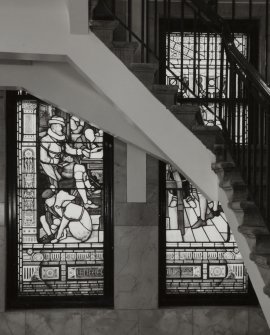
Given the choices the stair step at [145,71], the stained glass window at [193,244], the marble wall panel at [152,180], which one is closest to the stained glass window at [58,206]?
the marble wall panel at [152,180]

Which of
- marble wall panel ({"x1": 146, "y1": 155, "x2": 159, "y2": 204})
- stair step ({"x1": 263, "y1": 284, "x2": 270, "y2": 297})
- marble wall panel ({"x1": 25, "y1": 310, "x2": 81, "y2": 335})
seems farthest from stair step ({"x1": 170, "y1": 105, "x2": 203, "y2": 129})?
marble wall panel ({"x1": 25, "y1": 310, "x2": 81, "y2": 335})

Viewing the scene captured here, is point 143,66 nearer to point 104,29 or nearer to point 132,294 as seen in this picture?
point 104,29

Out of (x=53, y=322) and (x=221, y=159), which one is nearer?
(x=221, y=159)

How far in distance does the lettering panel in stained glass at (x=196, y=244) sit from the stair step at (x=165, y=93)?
7.49ft

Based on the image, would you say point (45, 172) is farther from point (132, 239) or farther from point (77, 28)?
point (77, 28)

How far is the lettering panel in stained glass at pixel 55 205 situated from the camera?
21.7 feet

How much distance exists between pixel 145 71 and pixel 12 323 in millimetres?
3434

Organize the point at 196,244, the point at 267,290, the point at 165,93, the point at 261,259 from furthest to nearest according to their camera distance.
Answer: the point at 196,244 < the point at 165,93 < the point at 261,259 < the point at 267,290

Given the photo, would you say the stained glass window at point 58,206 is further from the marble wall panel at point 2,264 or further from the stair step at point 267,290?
the stair step at point 267,290

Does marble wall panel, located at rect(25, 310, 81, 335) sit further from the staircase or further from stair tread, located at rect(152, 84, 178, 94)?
stair tread, located at rect(152, 84, 178, 94)

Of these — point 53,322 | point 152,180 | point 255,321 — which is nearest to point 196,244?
point 152,180

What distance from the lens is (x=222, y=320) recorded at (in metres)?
6.64

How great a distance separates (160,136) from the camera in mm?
4520

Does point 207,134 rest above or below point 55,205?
above
